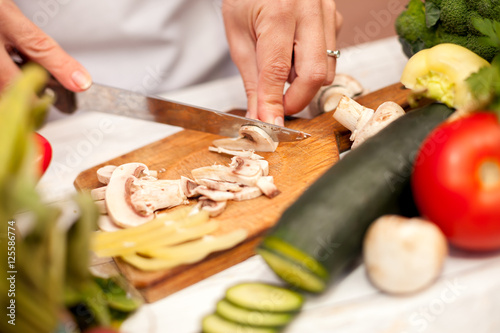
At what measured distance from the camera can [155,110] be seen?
2.10 meters

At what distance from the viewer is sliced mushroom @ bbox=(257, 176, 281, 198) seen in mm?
1684

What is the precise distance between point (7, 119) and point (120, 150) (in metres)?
1.36

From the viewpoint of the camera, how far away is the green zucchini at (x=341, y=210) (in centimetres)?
119

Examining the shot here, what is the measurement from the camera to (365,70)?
2.78 m

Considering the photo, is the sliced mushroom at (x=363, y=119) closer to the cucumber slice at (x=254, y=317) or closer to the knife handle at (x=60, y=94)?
the cucumber slice at (x=254, y=317)

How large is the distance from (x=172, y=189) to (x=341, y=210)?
2.31ft

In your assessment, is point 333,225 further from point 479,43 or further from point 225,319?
point 479,43

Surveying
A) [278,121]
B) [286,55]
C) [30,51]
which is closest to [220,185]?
[278,121]

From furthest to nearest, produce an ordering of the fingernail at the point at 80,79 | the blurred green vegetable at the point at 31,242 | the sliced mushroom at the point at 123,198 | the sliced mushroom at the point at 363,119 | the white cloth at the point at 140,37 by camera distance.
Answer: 1. the white cloth at the point at 140,37
2. the fingernail at the point at 80,79
3. the sliced mushroom at the point at 363,119
4. the sliced mushroom at the point at 123,198
5. the blurred green vegetable at the point at 31,242

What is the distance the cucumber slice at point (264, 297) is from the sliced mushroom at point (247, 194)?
49 centimetres

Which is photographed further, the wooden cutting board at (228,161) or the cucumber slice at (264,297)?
the wooden cutting board at (228,161)

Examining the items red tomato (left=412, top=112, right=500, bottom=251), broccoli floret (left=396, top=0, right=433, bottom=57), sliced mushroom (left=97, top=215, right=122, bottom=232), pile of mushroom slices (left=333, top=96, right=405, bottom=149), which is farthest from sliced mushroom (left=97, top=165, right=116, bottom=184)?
broccoli floret (left=396, top=0, right=433, bottom=57)

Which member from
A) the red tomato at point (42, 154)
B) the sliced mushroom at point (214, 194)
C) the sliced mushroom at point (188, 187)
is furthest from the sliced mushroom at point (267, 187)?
the red tomato at point (42, 154)

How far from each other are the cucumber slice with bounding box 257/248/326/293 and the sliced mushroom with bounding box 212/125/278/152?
0.79 m
